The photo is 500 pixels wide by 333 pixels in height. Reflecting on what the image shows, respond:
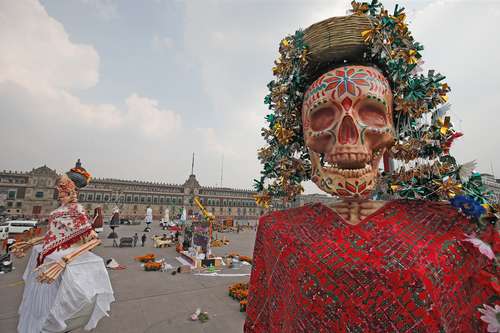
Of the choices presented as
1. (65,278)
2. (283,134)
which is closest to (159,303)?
(65,278)

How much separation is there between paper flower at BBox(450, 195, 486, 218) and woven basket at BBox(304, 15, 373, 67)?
4.14 ft

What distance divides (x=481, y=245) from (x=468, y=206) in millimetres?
217

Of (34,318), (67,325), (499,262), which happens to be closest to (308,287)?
(499,262)

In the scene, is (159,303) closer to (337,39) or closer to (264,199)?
(264,199)

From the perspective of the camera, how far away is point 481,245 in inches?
49.6

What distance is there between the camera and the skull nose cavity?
1.61m

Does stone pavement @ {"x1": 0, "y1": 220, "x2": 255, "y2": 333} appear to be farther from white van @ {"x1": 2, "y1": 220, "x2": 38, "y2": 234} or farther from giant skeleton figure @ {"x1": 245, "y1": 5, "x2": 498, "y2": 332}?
white van @ {"x1": 2, "y1": 220, "x2": 38, "y2": 234}

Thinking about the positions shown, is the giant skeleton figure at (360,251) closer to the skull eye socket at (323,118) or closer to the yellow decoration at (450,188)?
the skull eye socket at (323,118)

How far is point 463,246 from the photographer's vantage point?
1322mm

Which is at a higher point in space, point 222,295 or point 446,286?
point 446,286

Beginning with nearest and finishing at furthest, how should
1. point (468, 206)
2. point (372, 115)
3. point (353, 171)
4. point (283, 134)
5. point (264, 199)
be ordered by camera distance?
point (468, 206), point (353, 171), point (372, 115), point (283, 134), point (264, 199)

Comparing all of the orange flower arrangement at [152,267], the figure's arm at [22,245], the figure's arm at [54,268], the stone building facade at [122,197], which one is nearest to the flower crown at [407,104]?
the figure's arm at [54,268]

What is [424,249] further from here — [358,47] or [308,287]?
[358,47]

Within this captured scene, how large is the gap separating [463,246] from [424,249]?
0.25 m
